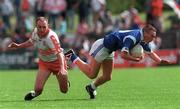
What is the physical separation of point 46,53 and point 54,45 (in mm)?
478

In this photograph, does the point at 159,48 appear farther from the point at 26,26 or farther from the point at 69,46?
the point at 26,26

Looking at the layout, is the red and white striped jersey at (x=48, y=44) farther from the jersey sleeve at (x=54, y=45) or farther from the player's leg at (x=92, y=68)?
the player's leg at (x=92, y=68)

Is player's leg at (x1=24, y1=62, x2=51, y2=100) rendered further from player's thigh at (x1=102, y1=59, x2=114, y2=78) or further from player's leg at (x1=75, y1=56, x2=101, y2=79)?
player's thigh at (x1=102, y1=59, x2=114, y2=78)

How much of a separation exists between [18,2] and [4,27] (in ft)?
5.22

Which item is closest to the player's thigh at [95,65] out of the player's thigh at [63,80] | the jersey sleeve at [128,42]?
the player's thigh at [63,80]

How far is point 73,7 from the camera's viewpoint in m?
32.8

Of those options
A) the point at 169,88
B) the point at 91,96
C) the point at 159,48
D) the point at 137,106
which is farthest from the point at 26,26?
the point at 137,106

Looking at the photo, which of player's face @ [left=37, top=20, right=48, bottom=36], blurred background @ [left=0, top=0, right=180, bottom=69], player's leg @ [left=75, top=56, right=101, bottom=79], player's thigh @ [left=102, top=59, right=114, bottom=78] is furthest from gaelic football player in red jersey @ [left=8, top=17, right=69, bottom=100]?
blurred background @ [left=0, top=0, right=180, bottom=69]

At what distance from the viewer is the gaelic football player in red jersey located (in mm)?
14758

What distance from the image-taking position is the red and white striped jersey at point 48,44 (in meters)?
14.8

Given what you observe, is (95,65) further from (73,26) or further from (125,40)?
(73,26)

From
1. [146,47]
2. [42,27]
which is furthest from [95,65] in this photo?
[42,27]

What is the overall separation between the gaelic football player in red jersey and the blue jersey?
104 centimetres

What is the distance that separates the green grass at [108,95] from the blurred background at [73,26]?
288 inches
